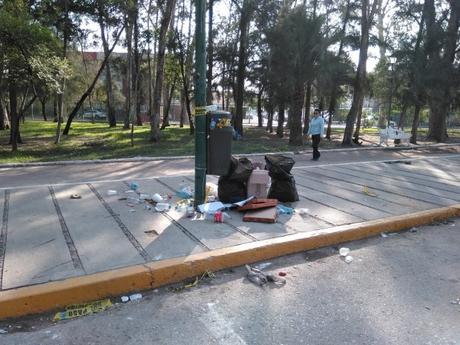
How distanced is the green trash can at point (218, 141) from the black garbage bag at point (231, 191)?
1.02 ft

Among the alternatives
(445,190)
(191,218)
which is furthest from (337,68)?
(191,218)

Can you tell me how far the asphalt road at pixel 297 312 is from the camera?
125 inches

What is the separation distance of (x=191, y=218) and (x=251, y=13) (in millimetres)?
18454

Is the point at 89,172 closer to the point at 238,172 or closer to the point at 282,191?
the point at 238,172

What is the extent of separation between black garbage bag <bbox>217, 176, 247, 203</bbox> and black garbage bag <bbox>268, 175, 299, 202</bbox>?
0.62 meters

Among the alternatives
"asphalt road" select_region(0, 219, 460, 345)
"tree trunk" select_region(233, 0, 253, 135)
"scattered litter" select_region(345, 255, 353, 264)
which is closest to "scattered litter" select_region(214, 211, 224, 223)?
"asphalt road" select_region(0, 219, 460, 345)

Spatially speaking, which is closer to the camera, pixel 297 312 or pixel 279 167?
pixel 297 312

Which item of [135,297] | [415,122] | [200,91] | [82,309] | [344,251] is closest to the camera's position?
[82,309]

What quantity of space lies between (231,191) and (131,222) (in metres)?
1.53

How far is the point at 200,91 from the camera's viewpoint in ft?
19.1

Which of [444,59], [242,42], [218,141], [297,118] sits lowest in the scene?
[218,141]

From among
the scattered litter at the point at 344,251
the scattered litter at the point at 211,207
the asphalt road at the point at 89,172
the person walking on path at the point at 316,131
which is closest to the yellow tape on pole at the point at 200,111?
the scattered litter at the point at 211,207

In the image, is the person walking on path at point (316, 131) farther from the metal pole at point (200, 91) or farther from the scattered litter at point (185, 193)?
the metal pole at point (200, 91)

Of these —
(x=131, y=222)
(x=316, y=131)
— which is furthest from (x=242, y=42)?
(x=131, y=222)
